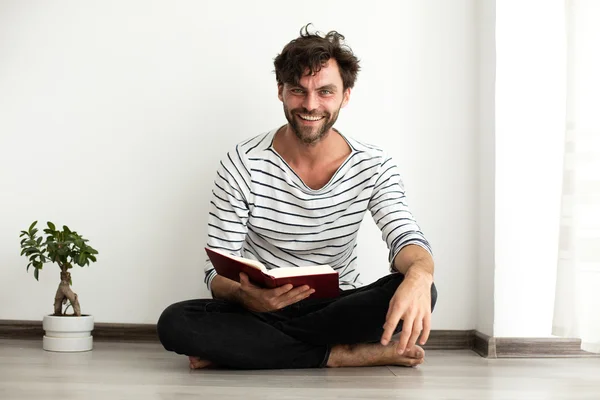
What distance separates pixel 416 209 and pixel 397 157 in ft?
0.69

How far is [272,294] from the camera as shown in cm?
213

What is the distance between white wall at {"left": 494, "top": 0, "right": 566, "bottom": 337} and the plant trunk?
4.88ft

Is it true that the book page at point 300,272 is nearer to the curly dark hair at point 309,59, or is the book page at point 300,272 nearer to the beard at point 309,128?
the beard at point 309,128

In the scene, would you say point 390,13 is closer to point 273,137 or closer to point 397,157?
point 397,157

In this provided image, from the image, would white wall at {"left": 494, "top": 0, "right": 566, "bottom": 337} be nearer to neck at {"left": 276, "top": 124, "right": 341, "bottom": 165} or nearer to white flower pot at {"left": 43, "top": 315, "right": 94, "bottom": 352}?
neck at {"left": 276, "top": 124, "right": 341, "bottom": 165}

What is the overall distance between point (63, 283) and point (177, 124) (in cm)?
73

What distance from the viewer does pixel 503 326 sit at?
2.80 metres

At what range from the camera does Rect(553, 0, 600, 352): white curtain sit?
233cm

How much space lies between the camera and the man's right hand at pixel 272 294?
2.11 metres

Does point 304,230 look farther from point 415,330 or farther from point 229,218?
point 415,330

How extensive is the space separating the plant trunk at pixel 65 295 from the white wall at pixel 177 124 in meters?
0.22

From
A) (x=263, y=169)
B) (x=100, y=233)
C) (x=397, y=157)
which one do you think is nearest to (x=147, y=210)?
(x=100, y=233)

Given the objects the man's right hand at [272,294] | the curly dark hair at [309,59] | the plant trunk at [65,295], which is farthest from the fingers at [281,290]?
the plant trunk at [65,295]

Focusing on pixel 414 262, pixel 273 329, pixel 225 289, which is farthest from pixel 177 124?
pixel 414 262
